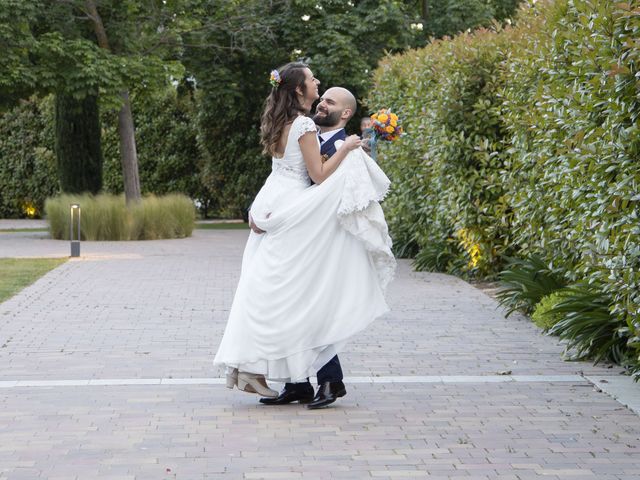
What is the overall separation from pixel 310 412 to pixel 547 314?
11.2 ft

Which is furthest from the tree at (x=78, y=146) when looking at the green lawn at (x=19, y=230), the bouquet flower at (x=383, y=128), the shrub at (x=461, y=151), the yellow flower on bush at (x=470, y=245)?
the bouquet flower at (x=383, y=128)

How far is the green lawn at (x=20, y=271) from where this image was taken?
1322 centimetres

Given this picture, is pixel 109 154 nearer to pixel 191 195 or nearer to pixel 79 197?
pixel 191 195

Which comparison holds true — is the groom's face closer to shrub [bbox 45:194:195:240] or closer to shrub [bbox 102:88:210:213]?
shrub [bbox 45:194:195:240]

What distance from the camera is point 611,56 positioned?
7188mm

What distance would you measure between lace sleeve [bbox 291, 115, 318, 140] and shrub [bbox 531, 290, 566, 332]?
3.41 meters

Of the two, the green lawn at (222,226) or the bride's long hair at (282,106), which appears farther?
the green lawn at (222,226)

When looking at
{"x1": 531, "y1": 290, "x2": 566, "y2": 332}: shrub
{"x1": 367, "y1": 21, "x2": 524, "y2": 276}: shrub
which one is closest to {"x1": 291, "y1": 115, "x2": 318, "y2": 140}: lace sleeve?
{"x1": 531, "y1": 290, "x2": 566, "y2": 332}: shrub

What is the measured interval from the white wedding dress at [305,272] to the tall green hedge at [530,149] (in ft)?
5.23

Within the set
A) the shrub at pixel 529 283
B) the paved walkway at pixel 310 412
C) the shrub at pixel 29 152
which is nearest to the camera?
the paved walkway at pixel 310 412

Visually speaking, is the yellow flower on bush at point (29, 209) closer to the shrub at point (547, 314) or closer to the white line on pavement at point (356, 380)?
the shrub at point (547, 314)

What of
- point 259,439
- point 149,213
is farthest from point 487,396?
point 149,213

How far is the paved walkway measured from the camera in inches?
211

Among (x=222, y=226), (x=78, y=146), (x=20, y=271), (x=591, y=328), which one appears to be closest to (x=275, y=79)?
(x=591, y=328)
